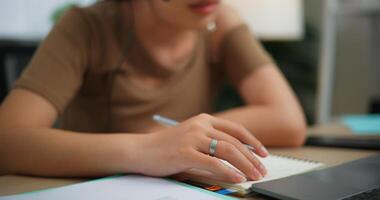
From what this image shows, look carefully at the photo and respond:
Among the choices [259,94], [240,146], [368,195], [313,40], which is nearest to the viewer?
[368,195]

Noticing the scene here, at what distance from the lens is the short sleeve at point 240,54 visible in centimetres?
100

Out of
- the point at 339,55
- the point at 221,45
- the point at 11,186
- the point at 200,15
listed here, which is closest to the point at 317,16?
the point at 339,55

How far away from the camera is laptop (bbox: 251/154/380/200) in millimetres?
480

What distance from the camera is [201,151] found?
579 mm

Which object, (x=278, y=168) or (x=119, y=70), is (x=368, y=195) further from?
(x=119, y=70)

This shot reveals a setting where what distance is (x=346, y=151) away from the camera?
821mm

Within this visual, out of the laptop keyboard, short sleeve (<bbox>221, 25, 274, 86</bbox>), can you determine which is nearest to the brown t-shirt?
short sleeve (<bbox>221, 25, 274, 86</bbox>)

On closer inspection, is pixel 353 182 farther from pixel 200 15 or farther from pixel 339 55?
pixel 339 55

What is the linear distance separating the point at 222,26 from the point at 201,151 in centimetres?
55

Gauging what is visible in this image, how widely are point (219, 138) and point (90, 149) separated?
0.19 m

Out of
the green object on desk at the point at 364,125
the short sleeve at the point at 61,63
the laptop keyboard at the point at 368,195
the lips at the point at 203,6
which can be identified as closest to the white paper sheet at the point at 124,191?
the laptop keyboard at the point at 368,195

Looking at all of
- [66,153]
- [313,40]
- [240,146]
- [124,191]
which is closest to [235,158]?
[240,146]

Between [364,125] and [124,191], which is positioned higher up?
[124,191]

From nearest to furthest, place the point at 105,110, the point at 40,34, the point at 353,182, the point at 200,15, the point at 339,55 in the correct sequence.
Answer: the point at 353,182 < the point at 200,15 < the point at 105,110 < the point at 40,34 < the point at 339,55
